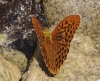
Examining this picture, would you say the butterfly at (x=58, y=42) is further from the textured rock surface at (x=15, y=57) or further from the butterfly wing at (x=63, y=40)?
the textured rock surface at (x=15, y=57)

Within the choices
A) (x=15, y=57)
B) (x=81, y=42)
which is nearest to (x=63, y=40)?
(x=81, y=42)

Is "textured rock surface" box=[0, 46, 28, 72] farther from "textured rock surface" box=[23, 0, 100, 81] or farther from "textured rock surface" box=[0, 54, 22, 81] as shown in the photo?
"textured rock surface" box=[23, 0, 100, 81]

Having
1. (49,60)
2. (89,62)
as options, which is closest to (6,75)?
(49,60)

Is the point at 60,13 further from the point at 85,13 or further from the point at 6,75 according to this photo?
the point at 6,75

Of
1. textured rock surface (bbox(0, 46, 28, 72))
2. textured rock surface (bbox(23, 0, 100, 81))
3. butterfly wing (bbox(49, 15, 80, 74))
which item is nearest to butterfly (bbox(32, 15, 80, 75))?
butterfly wing (bbox(49, 15, 80, 74))

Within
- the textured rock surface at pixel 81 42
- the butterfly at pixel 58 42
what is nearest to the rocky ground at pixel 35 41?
A: the textured rock surface at pixel 81 42

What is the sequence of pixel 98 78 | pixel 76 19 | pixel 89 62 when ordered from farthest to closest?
pixel 89 62, pixel 98 78, pixel 76 19
